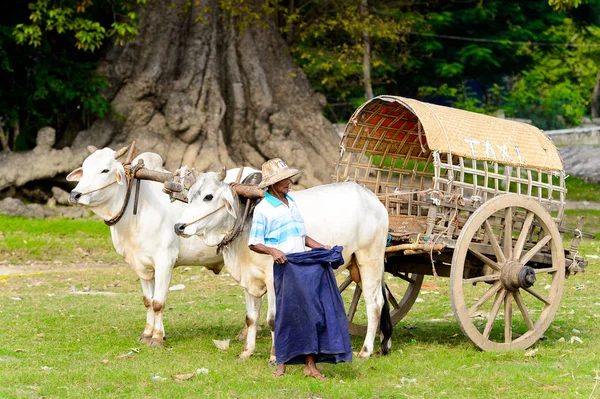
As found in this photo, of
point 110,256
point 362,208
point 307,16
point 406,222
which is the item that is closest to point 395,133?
point 406,222

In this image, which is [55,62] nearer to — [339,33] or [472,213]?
[339,33]

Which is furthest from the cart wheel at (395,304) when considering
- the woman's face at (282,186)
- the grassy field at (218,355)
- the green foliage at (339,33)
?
the green foliage at (339,33)

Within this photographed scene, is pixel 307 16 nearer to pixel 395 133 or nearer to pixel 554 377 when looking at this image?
pixel 395 133

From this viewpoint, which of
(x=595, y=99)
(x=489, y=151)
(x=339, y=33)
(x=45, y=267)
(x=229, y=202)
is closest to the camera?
(x=229, y=202)

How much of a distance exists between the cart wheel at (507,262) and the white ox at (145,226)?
2.43m

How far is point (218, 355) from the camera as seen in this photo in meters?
8.23

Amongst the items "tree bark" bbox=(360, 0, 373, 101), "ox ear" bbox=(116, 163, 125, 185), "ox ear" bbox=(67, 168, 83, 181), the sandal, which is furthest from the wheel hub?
"tree bark" bbox=(360, 0, 373, 101)

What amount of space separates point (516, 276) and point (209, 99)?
11.4 meters

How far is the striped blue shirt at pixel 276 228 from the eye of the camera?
722 centimetres

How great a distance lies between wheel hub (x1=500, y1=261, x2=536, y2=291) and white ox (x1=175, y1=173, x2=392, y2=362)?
1.10m

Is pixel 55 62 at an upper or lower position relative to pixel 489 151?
upper

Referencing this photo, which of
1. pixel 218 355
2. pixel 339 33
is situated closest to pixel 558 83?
pixel 339 33

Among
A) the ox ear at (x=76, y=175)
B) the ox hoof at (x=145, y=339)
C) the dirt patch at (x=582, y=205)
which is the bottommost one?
the dirt patch at (x=582, y=205)

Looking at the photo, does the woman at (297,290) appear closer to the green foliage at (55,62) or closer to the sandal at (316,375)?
the sandal at (316,375)
